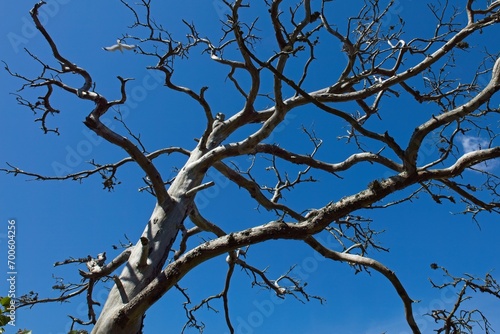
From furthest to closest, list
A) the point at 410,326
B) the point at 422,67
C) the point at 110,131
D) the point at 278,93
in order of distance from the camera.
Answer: the point at 422,67
the point at 278,93
the point at 110,131
the point at 410,326

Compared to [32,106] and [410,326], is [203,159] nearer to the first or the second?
[32,106]

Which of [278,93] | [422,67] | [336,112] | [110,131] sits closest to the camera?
[336,112]

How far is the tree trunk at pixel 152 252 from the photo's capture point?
290cm

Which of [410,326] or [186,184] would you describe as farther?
[186,184]

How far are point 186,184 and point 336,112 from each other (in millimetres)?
2335

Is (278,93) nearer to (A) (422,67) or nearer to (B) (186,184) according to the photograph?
(B) (186,184)

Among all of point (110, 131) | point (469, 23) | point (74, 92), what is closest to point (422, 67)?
point (469, 23)

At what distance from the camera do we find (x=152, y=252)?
3521mm

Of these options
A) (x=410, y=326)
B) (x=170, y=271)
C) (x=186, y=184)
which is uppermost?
(x=186, y=184)

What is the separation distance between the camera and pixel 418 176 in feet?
8.21

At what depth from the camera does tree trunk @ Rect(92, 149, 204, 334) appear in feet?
9.52

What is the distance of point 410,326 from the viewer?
11.1ft

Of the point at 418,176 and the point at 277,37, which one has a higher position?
the point at 277,37

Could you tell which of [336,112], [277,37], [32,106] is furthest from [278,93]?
[32,106]
